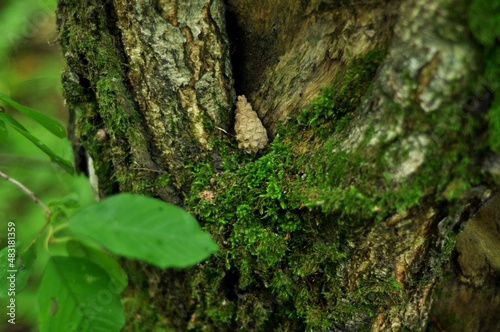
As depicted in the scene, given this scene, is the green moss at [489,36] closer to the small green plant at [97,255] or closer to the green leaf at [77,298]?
the small green plant at [97,255]

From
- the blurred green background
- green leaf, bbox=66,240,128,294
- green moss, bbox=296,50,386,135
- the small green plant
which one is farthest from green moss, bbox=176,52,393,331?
the blurred green background

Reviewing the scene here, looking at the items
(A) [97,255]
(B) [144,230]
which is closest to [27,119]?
(A) [97,255]

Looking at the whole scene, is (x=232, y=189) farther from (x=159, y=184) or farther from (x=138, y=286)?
(x=138, y=286)

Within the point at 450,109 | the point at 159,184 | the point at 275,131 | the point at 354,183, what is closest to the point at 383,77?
the point at 450,109

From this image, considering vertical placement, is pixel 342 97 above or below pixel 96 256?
above

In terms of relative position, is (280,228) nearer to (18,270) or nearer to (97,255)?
(97,255)
